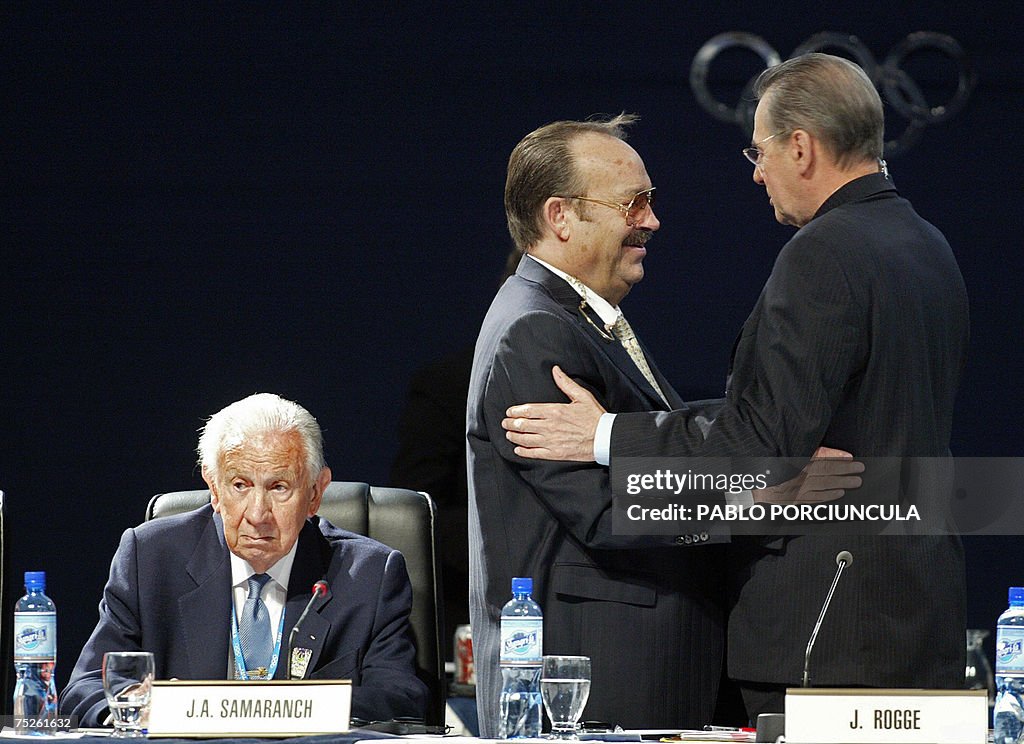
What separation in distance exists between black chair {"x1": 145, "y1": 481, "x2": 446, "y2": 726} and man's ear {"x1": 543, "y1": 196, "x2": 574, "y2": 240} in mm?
514

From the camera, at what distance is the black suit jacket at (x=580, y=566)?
2.25 metres

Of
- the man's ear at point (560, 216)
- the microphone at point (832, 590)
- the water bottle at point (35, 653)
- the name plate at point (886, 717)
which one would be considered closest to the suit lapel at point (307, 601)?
the water bottle at point (35, 653)

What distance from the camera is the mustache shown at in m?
2.46

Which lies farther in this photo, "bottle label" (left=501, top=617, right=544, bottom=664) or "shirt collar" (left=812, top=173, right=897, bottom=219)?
"shirt collar" (left=812, top=173, right=897, bottom=219)

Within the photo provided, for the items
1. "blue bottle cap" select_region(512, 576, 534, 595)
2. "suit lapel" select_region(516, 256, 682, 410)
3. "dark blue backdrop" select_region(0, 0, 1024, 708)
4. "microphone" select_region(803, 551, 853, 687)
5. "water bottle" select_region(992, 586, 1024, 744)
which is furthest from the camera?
"dark blue backdrop" select_region(0, 0, 1024, 708)

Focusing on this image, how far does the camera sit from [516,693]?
191 cm

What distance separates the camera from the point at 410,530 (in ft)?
8.38

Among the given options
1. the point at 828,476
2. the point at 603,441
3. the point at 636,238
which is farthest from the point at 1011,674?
the point at 636,238

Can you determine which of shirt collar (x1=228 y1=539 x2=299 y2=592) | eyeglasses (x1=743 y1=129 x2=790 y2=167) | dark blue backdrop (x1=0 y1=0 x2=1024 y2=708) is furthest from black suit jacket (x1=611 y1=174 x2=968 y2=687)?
dark blue backdrop (x1=0 y1=0 x2=1024 y2=708)

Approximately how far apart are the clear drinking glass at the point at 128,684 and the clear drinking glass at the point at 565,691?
0.48m

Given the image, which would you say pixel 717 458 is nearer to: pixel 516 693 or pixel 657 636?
pixel 657 636

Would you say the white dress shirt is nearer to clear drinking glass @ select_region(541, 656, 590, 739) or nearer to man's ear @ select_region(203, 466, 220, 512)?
man's ear @ select_region(203, 466, 220, 512)

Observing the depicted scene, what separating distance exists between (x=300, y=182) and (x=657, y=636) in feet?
6.74

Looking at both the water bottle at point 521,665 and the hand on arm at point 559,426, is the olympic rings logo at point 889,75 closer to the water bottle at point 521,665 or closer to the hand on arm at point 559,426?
the hand on arm at point 559,426
